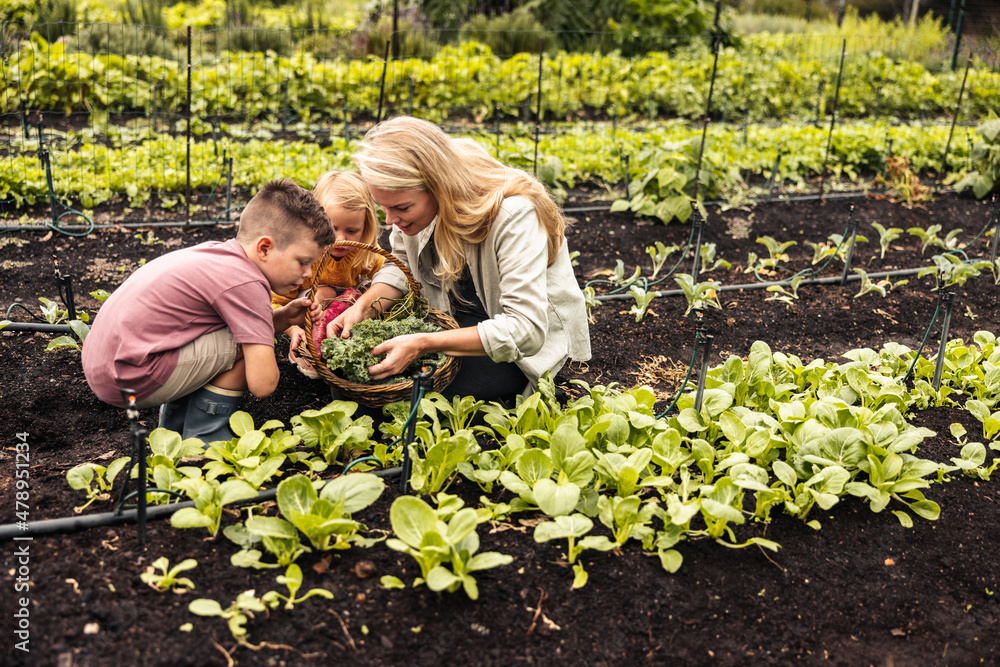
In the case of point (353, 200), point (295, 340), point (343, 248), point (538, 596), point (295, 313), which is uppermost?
point (353, 200)

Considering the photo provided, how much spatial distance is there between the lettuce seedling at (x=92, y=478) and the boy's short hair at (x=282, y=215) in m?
0.79

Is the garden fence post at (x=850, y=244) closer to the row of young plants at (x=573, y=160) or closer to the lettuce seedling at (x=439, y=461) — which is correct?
the row of young plants at (x=573, y=160)

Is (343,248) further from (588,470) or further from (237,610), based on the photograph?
(237,610)

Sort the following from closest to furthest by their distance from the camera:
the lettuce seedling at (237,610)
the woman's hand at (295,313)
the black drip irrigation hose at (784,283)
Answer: the lettuce seedling at (237,610) → the woman's hand at (295,313) → the black drip irrigation hose at (784,283)

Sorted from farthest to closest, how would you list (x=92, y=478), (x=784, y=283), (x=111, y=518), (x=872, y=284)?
(x=784, y=283) < (x=872, y=284) < (x=92, y=478) < (x=111, y=518)

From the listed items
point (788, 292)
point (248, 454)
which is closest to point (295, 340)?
point (248, 454)

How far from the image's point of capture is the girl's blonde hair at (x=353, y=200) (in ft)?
9.65

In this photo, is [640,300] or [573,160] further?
[573,160]

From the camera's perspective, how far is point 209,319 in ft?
7.70

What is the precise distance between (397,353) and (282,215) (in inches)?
22.3

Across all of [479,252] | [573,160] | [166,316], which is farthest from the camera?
[573,160]

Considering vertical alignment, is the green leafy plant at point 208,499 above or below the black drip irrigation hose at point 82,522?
above

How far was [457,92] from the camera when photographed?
8.08 metres

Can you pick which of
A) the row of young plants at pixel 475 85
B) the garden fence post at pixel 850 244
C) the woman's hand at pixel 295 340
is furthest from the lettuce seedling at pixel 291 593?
the row of young plants at pixel 475 85
